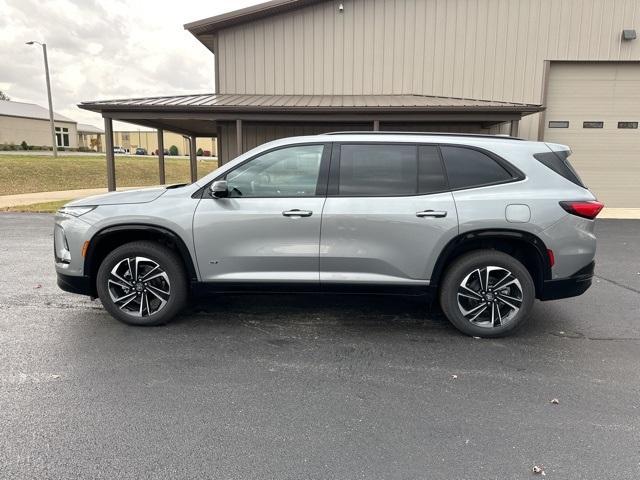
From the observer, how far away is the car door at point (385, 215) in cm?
418

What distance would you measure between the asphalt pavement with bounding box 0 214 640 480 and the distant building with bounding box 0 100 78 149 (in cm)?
6053

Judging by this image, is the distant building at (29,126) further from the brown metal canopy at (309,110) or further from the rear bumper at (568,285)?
the rear bumper at (568,285)

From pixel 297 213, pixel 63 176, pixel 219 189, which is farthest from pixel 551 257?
pixel 63 176

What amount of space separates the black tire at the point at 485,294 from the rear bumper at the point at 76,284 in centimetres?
333

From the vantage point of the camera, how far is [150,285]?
14.7ft

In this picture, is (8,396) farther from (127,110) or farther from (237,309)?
(127,110)

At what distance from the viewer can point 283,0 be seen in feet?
42.0

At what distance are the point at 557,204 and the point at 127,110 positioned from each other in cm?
1033

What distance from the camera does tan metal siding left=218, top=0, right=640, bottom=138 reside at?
13000 millimetres

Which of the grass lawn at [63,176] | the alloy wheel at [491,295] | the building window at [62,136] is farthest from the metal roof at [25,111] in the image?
the alloy wheel at [491,295]

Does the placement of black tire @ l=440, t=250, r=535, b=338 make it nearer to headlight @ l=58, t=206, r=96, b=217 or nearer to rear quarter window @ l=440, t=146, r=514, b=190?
rear quarter window @ l=440, t=146, r=514, b=190

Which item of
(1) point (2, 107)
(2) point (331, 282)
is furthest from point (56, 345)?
(1) point (2, 107)

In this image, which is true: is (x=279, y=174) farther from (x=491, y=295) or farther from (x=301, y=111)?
(x=301, y=111)

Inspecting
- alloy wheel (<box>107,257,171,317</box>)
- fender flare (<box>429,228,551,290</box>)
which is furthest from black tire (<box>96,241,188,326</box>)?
fender flare (<box>429,228,551,290</box>)
